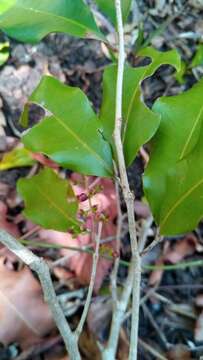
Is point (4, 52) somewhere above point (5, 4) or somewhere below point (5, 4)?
below

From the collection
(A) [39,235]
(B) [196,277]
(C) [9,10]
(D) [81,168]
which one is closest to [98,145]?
(D) [81,168]

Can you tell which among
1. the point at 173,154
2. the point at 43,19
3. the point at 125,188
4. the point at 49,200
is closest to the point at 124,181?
the point at 125,188

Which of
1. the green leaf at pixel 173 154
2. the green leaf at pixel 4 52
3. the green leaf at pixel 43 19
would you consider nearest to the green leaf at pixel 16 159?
the green leaf at pixel 4 52

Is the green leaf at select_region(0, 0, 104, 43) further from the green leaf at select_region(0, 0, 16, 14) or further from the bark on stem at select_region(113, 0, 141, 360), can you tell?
the bark on stem at select_region(113, 0, 141, 360)

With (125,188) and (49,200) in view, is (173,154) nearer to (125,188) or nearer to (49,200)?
(125,188)

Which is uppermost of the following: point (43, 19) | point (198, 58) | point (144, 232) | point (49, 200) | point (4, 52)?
point (43, 19)
